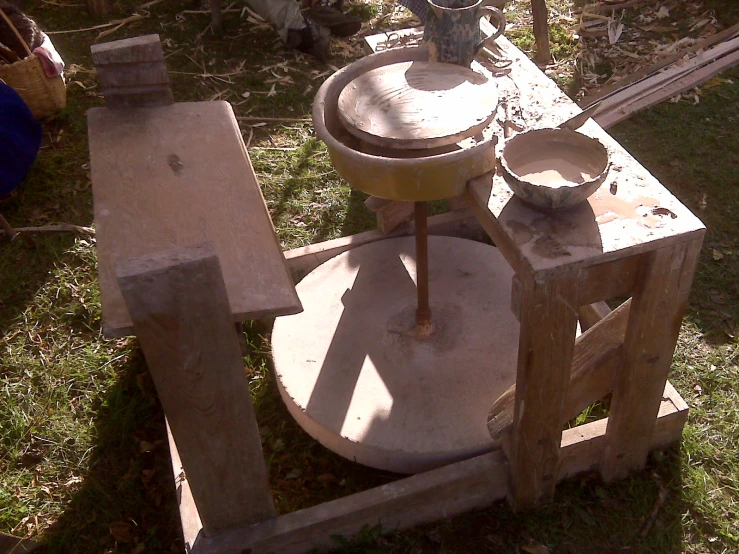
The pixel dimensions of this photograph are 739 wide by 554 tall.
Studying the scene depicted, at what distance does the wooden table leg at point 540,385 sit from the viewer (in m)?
1.84

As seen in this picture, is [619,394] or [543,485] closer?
[619,394]

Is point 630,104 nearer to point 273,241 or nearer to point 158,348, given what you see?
point 273,241

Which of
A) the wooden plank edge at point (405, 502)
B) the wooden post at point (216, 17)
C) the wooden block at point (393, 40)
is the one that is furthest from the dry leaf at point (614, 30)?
the wooden plank edge at point (405, 502)

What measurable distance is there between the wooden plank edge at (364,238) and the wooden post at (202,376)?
138cm

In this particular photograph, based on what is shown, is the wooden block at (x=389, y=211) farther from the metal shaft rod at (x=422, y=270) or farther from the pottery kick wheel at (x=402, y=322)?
the metal shaft rod at (x=422, y=270)

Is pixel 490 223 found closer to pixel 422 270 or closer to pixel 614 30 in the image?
pixel 422 270

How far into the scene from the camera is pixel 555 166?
2094 millimetres

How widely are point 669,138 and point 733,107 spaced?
23.2 inches

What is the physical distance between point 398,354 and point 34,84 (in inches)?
130

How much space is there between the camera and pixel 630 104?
4418 millimetres

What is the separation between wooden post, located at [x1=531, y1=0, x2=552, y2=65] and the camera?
4766 mm

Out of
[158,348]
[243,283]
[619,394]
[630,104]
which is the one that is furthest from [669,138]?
[158,348]

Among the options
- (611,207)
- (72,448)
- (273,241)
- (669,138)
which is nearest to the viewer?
(611,207)

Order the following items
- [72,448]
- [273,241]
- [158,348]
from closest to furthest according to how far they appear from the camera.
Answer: [158,348]
[273,241]
[72,448]
